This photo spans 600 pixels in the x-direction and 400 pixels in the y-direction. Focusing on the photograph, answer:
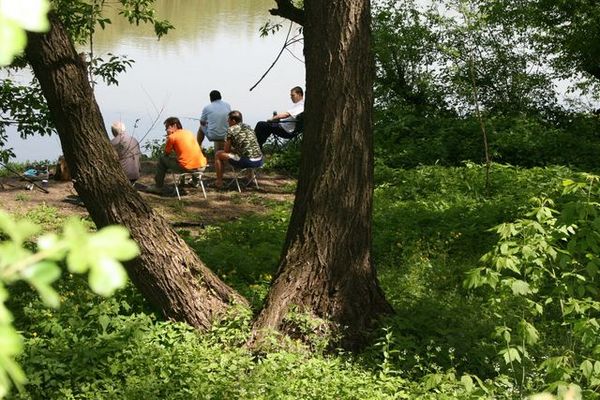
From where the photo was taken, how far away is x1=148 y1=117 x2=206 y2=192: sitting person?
11648mm

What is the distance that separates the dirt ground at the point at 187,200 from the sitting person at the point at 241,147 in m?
0.41

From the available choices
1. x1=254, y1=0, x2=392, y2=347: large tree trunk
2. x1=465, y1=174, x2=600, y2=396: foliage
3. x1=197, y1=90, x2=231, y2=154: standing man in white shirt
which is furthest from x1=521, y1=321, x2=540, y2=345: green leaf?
x1=197, y1=90, x2=231, y2=154: standing man in white shirt

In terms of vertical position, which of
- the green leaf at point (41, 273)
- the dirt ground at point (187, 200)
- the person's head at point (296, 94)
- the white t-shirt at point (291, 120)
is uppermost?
the person's head at point (296, 94)

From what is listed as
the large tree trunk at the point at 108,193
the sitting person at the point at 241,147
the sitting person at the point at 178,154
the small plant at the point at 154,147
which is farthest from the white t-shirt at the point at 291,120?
the large tree trunk at the point at 108,193

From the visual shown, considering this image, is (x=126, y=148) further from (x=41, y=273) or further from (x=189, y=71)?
(x=189, y=71)

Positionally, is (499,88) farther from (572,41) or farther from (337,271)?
(337,271)

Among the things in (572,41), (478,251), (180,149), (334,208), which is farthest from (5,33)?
(572,41)

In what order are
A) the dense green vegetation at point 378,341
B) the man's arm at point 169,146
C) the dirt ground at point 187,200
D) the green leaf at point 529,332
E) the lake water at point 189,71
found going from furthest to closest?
the lake water at point 189,71 < the man's arm at point 169,146 < the dirt ground at point 187,200 < the dense green vegetation at point 378,341 < the green leaf at point 529,332

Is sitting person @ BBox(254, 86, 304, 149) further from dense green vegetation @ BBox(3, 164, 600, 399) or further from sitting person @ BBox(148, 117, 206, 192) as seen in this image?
dense green vegetation @ BBox(3, 164, 600, 399)

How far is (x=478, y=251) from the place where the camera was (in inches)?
323

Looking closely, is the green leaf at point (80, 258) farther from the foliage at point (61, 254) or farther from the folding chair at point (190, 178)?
the folding chair at point (190, 178)

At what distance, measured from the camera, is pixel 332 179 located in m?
5.74

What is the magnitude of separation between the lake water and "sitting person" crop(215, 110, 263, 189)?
4919mm

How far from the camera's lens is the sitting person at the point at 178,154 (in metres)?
11.6
